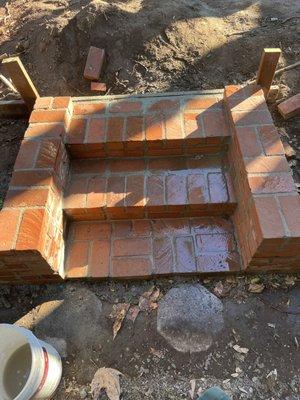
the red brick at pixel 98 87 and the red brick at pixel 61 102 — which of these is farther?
the red brick at pixel 98 87

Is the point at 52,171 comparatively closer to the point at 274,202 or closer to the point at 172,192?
the point at 172,192

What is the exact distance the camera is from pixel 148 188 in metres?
2.52

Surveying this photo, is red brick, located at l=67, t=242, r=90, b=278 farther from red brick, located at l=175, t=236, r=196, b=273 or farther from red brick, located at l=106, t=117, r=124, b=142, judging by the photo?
red brick, located at l=106, t=117, r=124, b=142

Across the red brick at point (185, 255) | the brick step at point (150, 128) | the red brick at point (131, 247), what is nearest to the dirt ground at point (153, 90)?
the red brick at point (185, 255)

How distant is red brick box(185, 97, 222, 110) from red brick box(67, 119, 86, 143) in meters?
0.83

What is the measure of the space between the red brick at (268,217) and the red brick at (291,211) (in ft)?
0.13

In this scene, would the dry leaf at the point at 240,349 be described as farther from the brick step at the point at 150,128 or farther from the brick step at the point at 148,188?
the brick step at the point at 150,128

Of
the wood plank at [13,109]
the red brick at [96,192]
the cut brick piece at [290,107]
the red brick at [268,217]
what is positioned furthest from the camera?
the wood plank at [13,109]

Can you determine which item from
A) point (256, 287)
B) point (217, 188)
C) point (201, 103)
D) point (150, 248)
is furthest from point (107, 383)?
point (201, 103)

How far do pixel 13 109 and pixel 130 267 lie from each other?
6.75 ft

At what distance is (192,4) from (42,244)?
11.3 ft

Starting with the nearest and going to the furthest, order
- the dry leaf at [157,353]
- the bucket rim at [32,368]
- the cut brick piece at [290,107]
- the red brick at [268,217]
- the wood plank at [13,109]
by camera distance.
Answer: the bucket rim at [32,368]
the red brick at [268,217]
the dry leaf at [157,353]
the cut brick piece at [290,107]
the wood plank at [13,109]

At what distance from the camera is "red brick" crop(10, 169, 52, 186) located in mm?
2262

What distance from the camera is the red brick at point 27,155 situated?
7.71 feet
